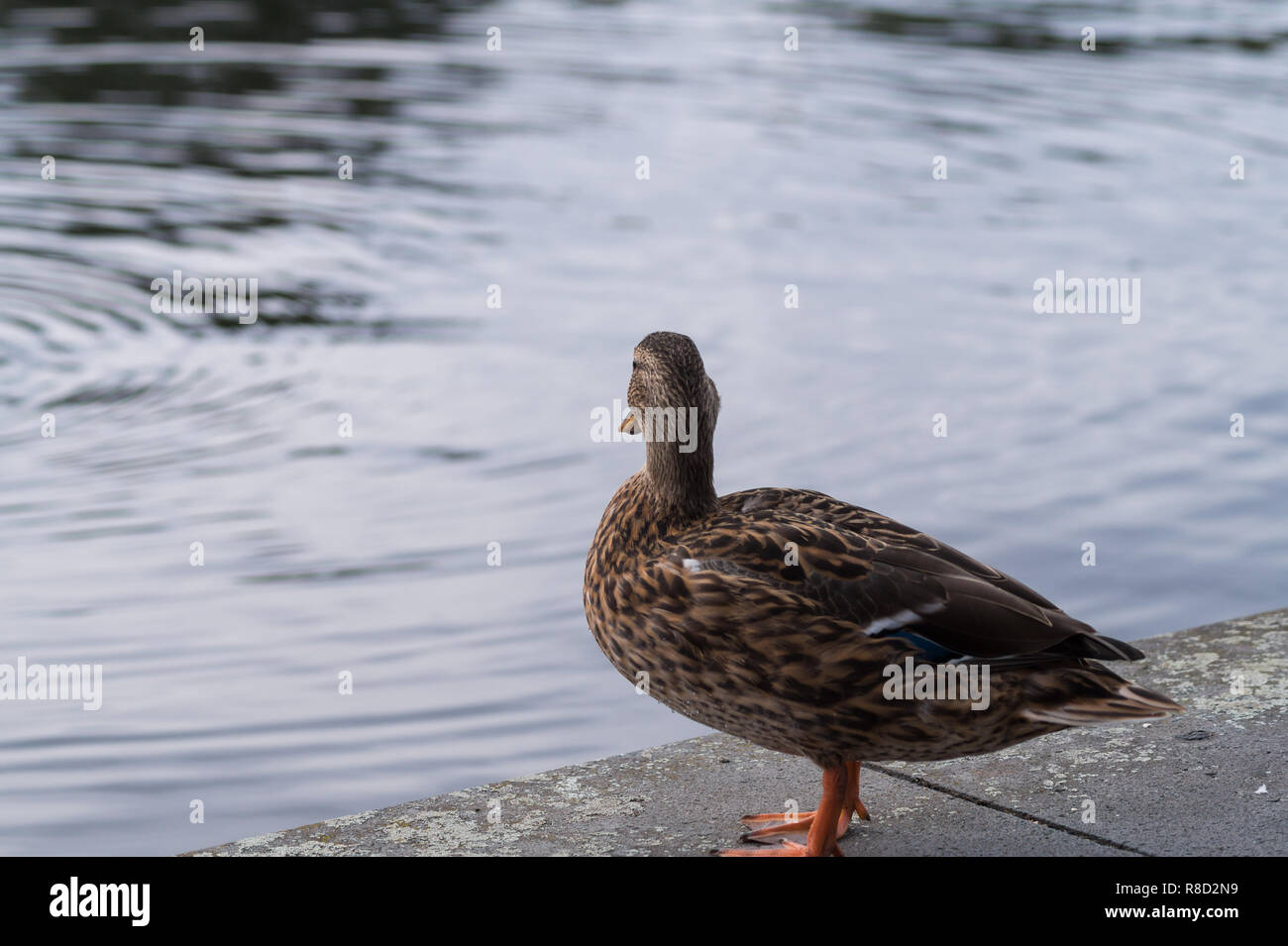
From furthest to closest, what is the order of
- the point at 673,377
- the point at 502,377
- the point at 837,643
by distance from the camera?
the point at 502,377, the point at 673,377, the point at 837,643

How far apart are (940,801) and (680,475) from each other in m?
1.08

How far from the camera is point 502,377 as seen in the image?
9.21 m

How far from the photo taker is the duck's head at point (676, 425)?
4.06 metres

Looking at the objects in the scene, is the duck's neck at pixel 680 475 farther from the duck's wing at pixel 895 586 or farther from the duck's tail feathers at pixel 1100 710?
the duck's tail feathers at pixel 1100 710

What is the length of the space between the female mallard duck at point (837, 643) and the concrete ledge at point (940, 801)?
32 cm

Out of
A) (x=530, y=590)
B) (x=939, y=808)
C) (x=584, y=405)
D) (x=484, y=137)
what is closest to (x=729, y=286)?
(x=584, y=405)

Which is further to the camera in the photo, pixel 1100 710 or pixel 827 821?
pixel 827 821

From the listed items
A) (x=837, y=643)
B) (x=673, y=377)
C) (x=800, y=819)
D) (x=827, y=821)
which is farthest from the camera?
(x=800, y=819)

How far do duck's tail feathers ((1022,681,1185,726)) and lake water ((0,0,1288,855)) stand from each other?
2203 mm

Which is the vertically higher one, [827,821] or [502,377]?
[502,377]

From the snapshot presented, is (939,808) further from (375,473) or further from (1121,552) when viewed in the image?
(375,473)

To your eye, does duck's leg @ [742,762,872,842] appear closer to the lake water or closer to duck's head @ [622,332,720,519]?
duck's head @ [622,332,720,519]

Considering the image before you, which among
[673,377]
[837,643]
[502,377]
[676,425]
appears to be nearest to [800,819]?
[837,643]

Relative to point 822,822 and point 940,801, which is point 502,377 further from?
point 822,822
